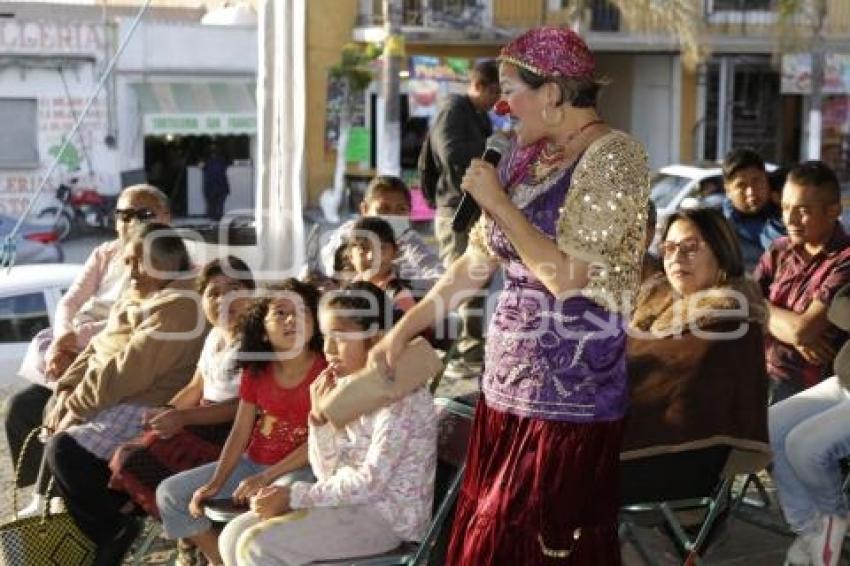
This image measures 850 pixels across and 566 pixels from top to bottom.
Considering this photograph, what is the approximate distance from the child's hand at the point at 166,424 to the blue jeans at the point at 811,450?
6.73ft

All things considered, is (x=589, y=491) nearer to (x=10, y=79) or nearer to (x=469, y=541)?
(x=469, y=541)

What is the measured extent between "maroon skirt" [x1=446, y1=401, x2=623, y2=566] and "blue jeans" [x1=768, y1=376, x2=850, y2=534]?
1.38 metres

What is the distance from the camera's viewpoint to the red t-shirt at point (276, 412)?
4.55m

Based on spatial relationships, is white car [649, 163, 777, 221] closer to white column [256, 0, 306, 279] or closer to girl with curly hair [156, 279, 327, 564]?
white column [256, 0, 306, 279]

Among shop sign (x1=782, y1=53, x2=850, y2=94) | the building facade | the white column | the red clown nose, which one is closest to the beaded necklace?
the red clown nose

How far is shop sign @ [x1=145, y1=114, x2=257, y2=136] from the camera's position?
84.6 ft

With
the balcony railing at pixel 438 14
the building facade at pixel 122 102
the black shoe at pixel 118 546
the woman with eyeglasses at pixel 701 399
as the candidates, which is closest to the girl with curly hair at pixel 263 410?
the black shoe at pixel 118 546

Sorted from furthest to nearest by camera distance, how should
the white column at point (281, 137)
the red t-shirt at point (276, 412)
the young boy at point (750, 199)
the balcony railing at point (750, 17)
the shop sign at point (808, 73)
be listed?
the balcony railing at point (750, 17)
the shop sign at point (808, 73)
the young boy at point (750, 199)
the white column at point (281, 137)
the red t-shirt at point (276, 412)

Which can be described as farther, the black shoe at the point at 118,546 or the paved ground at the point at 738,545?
the paved ground at the point at 738,545

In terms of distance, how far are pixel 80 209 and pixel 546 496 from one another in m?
22.0

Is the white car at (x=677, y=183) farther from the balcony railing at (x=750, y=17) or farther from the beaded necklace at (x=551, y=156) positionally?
the balcony railing at (x=750, y=17)

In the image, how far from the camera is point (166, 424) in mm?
4746

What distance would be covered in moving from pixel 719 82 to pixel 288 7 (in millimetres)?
25663

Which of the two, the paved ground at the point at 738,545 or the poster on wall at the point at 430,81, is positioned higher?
the poster on wall at the point at 430,81
